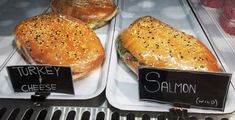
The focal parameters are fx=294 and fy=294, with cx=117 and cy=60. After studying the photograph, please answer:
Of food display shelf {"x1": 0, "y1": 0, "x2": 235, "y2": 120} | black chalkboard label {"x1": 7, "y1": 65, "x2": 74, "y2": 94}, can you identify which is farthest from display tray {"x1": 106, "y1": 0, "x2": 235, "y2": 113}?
black chalkboard label {"x1": 7, "y1": 65, "x2": 74, "y2": 94}

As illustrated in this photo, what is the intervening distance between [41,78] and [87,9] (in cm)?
60

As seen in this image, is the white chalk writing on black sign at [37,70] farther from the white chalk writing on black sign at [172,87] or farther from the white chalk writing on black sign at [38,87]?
the white chalk writing on black sign at [172,87]

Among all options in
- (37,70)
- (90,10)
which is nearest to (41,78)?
(37,70)

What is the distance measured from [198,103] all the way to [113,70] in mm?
368

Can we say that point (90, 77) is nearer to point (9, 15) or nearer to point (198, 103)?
point (198, 103)

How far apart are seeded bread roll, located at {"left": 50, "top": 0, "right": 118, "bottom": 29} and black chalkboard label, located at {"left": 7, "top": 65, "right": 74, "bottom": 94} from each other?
1.78 feet

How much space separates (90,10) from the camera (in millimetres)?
1464

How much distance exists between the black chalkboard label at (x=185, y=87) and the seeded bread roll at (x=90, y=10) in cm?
62

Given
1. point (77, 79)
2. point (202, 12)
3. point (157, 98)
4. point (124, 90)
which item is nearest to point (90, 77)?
point (77, 79)

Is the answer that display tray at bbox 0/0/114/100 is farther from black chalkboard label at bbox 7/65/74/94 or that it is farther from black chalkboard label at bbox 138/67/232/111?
black chalkboard label at bbox 138/67/232/111

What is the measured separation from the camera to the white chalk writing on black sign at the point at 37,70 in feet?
3.06

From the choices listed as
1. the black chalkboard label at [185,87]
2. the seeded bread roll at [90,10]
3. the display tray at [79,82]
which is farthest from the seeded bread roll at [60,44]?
the black chalkboard label at [185,87]

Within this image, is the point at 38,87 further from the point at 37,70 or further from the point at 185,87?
the point at 185,87

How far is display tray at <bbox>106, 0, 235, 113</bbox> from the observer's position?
0.96 m
